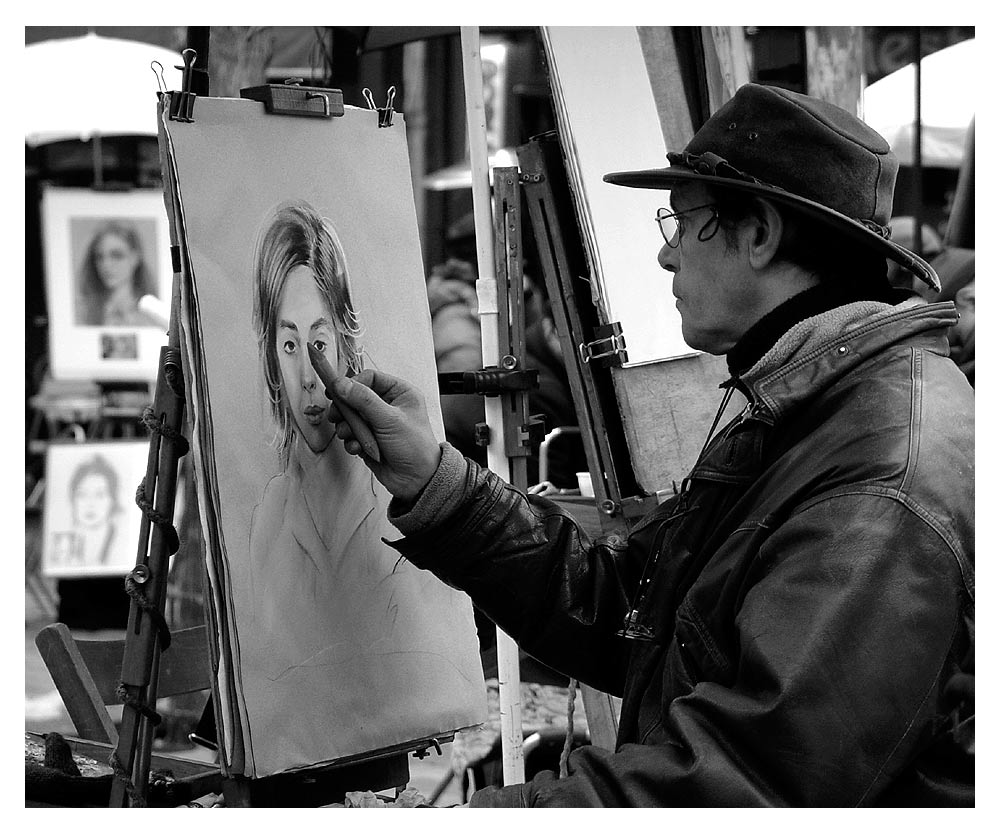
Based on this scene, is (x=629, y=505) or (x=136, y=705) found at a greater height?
(x=629, y=505)

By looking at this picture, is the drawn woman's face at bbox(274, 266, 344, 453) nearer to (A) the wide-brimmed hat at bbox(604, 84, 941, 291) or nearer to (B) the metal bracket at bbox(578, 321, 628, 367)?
(A) the wide-brimmed hat at bbox(604, 84, 941, 291)

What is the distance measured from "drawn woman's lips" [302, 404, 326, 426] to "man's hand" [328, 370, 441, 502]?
0.02m

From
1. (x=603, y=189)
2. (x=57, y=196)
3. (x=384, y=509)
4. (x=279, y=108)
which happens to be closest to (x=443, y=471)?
(x=384, y=509)

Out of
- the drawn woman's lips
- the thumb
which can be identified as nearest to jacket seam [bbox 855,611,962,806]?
the thumb

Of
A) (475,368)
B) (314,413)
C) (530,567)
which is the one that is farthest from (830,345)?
(475,368)

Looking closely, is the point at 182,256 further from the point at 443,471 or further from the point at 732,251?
the point at 732,251

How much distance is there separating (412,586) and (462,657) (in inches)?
6.1

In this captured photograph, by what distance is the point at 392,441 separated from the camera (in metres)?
1.62

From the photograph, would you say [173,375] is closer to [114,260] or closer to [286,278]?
[286,278]

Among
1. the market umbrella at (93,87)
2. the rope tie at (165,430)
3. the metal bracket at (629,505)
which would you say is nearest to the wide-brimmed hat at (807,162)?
the rope tie at (165,430)

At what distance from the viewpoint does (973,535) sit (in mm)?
Answer: 1290

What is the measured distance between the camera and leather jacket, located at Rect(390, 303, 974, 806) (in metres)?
1.22

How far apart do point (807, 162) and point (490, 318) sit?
0.86m
